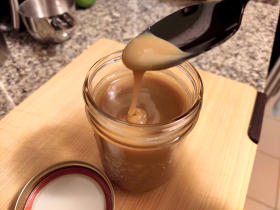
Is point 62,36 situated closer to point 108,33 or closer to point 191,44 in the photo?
point 108,33

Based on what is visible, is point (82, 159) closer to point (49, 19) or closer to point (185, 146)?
point (185, 146)

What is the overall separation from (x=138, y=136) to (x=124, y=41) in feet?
2.17

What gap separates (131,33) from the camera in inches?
41.3

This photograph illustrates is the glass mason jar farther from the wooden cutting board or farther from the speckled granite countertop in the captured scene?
the speckled granite countertop

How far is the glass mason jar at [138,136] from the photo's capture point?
0.41 metres

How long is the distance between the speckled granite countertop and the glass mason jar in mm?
355

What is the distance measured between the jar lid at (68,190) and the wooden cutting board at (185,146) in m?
0.06

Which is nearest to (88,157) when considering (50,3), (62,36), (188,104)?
(188,104)

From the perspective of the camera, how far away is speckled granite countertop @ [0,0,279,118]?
32.8 inches

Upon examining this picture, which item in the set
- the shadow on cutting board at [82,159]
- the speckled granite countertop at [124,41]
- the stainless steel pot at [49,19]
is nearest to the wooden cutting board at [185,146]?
the shadow on cutting board at [82,159]

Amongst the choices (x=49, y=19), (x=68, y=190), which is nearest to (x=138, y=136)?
(x=68, y=190)

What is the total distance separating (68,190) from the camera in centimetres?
49

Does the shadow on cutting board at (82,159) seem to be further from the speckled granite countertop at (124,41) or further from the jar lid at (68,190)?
the speckled granite countertop at (124,41)

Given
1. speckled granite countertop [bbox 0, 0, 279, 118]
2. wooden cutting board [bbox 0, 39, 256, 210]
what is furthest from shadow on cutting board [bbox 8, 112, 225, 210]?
speckled granite countertop [bbox 0, 0, 279, 118]
